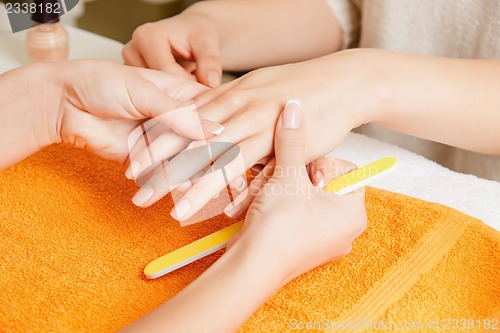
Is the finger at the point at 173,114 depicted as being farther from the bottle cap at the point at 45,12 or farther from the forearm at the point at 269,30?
the bottle cap at the point at 45,12

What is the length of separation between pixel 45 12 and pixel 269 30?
14.0 inches

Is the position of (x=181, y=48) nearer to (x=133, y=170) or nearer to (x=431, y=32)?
(x=133, y=170)

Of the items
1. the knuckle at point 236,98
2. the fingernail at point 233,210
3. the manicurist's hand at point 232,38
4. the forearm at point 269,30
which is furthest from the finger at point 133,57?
the fingernail at point 233,210

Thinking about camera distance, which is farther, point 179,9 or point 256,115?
point 179,9

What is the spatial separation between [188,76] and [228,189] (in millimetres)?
A: 223

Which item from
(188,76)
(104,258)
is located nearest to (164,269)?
(104,258)

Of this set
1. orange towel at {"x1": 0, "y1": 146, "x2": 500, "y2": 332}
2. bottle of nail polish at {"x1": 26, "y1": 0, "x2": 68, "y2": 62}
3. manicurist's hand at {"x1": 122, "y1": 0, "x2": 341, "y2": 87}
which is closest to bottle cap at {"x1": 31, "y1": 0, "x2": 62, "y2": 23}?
bottle of nail polish at {"x1": 26, "y1": 0, "x2": 68, "y2": 62}

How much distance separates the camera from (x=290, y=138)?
0.60m

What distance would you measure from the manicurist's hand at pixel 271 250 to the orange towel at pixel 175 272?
24mm

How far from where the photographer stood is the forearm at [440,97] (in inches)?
26.6

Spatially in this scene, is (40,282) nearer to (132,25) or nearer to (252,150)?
(252,150)

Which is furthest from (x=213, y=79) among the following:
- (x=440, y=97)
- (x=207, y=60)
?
(x=440, y=97)

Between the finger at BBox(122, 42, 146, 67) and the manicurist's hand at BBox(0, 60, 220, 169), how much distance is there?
0.16 m

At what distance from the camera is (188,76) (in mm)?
786
